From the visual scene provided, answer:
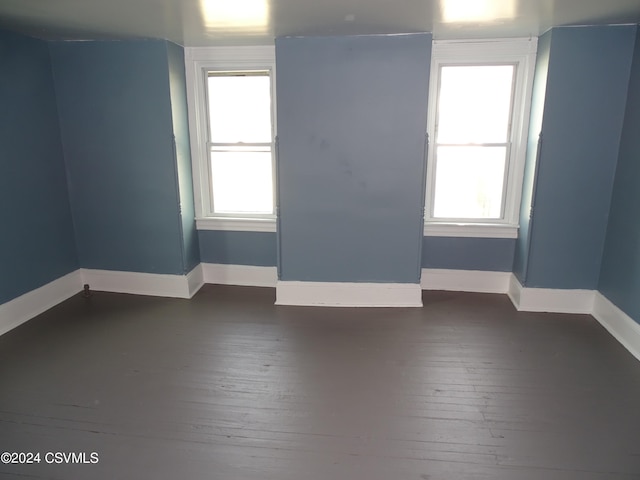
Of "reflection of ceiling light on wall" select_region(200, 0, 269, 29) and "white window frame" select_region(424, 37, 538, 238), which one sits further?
"white window frame" select_region(424, 37, 538, 238)

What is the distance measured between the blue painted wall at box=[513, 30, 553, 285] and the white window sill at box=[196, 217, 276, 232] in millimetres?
2334

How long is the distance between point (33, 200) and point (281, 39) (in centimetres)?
250

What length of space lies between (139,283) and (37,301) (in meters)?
0.82

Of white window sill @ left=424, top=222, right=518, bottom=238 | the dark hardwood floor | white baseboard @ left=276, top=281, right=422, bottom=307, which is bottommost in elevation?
the dark hardwood floor

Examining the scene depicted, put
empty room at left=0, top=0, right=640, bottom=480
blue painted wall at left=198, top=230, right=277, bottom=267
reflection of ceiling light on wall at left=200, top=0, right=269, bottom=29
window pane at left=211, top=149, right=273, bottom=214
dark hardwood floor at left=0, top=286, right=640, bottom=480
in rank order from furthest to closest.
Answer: blue painted wall at left=198, top=230, right=277, bottom=267
window pane at left=211, top=149, right=273, bottom=214
reflection of ceiling light on wall at left=200, top=0, right=269, bottom=29
empty room at left=0, top=0, right=640, bottom=480
dark hardwood floor at left=0, top=286, right=640, bottom=480

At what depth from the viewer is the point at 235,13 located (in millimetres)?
2588

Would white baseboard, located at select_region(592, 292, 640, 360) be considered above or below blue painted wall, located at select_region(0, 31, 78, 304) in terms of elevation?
below

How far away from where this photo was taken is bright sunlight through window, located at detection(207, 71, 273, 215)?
3.72 meters

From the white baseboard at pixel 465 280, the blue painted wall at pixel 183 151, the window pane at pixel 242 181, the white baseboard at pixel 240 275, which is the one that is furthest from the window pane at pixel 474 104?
the blue painted wall at pixel 183 151

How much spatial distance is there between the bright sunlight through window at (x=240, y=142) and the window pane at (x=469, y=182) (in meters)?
1.69

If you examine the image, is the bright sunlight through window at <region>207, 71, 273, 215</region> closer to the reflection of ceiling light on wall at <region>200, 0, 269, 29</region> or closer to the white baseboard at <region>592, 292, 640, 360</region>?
the reflection of ceiling light on wall at <region>200, 0, 269, 29</region>

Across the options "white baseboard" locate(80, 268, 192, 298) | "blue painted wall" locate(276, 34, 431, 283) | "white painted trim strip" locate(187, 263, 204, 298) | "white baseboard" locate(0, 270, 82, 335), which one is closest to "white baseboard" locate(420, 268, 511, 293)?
"blue painted wall" locate(276, 34, 431, 283)

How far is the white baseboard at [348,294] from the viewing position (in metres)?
3.53

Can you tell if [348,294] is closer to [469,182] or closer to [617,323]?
[469,182]
